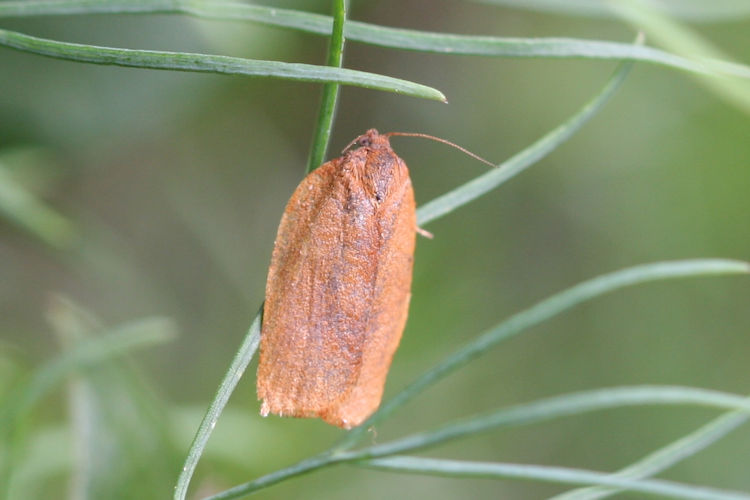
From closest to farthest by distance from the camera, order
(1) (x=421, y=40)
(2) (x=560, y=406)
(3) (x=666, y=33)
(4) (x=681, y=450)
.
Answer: (2) (x=560, y=406) < (4) (x=681, y=450) < (1) (x=421, y=40) < (3) (x=666, y=33)

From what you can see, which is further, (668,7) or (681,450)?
(668,7)

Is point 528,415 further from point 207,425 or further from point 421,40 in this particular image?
point 421,40

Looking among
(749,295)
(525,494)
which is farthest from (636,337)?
(525,494)

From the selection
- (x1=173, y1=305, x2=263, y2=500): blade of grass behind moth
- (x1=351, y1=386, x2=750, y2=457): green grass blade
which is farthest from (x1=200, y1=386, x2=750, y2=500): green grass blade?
(x1=173, y1=305, x2=263, y2=500): blade of grass behind moth

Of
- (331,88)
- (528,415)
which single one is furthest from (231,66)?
(528,415)

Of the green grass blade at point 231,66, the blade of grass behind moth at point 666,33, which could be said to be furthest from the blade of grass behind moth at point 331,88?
the blade of grass behind moth at point 666,33

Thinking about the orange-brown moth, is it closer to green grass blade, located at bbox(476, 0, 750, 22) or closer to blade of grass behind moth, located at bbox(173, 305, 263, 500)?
blade of grass behind moth, located at bbox(173, 305, 263, 500)

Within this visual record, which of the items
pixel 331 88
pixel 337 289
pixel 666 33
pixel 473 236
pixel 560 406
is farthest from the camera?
pixel 473 236

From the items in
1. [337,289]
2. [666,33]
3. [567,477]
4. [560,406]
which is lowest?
[567,477]
